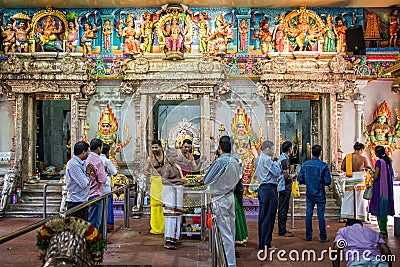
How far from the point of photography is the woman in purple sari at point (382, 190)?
822cm

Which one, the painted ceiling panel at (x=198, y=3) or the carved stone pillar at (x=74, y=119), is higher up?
the painted ceiling panel at (x=198, y=3)

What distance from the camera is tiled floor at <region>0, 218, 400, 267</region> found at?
21.8 ft

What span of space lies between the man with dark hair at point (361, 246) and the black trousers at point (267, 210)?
8.34 ft

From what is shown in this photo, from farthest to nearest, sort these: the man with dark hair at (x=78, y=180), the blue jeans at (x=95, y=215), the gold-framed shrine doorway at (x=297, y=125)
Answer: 1. the gold-framed shrine doorway at (x=297, y=125)
2. the blue jeans at (x=95, y=215)
3. the man with dark hair at (x=78, y=180)

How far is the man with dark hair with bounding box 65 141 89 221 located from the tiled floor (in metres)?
0.91

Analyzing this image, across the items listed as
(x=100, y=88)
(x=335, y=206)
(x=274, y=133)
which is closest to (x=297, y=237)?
(x=335, y=206)

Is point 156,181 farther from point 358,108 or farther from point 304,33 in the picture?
point 358,108

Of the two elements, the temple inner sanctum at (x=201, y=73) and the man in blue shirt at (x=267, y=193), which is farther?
the temple inner sanctum at (x=201, y=73)

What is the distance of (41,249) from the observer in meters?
4.04

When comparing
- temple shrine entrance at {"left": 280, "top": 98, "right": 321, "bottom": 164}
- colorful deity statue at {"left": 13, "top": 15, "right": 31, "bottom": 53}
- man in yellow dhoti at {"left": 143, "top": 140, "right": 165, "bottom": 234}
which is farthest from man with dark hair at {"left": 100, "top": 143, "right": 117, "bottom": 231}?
temple shrine entrance at {"left": 280, "top": 98, "right": 321, "bottom": 164}

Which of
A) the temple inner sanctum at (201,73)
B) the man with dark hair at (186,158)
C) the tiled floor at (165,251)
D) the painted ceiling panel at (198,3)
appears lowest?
the tiled floor at (165,251)

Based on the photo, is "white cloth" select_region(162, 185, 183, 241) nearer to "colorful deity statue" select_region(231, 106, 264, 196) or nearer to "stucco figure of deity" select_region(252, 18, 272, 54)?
"colorful deity statue" select_region(231, 106, 264, 196)

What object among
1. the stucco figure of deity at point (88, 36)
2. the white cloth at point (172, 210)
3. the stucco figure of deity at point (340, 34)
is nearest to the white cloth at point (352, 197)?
the white cloth at point (172, 210)

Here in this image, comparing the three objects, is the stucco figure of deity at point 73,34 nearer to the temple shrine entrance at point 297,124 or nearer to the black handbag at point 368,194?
the temple shrine entrance at point 297,124
